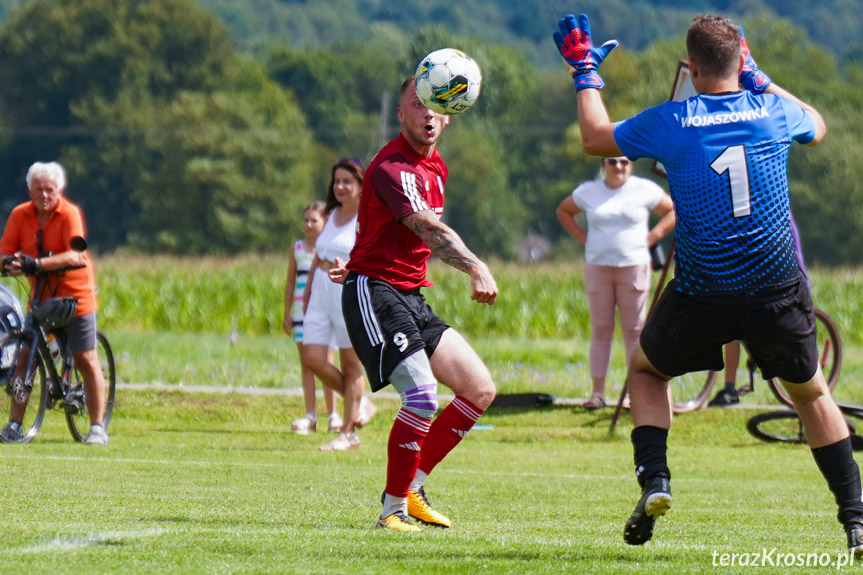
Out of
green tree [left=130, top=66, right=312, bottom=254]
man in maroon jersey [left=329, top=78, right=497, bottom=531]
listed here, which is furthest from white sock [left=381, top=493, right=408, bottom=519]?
green tree [left=130, top=66, right=312, bottom=254]

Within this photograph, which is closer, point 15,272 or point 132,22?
point 15,272

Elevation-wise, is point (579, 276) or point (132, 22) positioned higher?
point (132, 22)

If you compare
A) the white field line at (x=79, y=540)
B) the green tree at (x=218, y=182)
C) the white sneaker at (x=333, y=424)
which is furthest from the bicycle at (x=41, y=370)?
the green tree at (x=218, y=182)

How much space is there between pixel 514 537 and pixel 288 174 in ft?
273

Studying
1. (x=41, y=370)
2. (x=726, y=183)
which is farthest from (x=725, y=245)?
(x=41, y=370)

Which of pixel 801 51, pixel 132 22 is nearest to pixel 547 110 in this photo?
pixel 801 51

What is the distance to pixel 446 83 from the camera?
689 centimetres

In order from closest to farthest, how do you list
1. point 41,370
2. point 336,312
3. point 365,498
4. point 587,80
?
1. point 587,80
2. point 365,498
3. point 41,370
4. point 336,312

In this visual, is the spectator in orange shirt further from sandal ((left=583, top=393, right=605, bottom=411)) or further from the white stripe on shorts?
sandal ((left=583, top=393, right=605, bottom=411))

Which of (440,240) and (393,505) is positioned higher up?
(440,240)

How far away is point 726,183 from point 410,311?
173 cm

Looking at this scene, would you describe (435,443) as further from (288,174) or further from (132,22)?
(132,22)

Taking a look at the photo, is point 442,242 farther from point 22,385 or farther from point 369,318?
point 22,385

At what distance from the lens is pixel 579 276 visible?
101 ft
